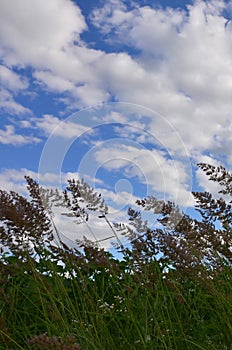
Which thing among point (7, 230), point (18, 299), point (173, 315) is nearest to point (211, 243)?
point (173, 315)

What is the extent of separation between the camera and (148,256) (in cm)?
352

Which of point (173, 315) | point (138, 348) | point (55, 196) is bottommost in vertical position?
point (138, 348)

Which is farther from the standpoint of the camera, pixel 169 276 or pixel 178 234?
pixel 169 276

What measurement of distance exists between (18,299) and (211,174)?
70.4 inches

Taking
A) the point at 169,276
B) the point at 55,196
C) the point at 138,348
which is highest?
the point at 55,196

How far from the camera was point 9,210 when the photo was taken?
2719mm

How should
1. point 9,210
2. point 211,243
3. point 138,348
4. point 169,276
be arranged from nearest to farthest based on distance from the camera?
point 9,210 → point 138,348 → point 211,243 → point 169,276

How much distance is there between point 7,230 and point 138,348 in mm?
1056

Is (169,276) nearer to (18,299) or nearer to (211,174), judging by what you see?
(211,174)

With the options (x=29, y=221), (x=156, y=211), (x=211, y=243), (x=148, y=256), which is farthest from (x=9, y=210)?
(x=211, y=243)

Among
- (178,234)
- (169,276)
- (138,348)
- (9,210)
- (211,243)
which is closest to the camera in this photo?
(9,210)

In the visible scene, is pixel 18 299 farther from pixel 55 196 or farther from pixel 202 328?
pixel 202 328

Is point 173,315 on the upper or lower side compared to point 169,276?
lower

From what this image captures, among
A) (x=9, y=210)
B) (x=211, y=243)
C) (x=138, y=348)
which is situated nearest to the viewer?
(x=9, y=210)
